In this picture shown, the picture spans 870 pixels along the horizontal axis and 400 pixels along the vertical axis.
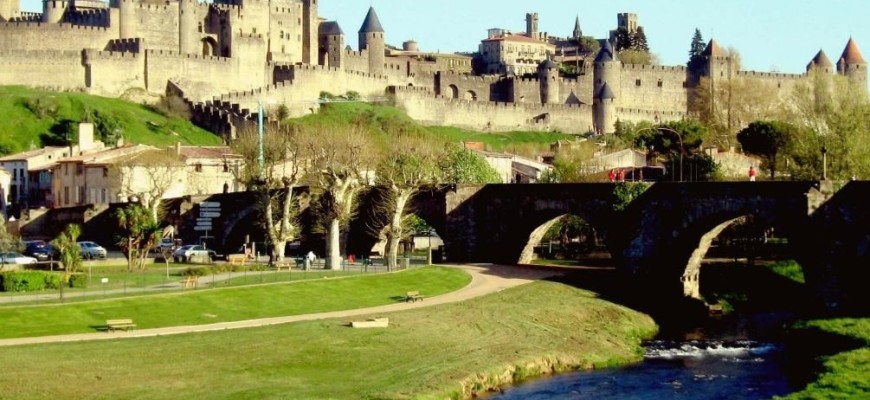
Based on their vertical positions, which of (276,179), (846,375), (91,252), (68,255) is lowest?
(846,375)

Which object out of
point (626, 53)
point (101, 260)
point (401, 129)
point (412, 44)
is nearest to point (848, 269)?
point (101, 260)

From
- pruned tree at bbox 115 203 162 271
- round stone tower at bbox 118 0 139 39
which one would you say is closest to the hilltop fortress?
round stone tower at bbox 118 0 139 39

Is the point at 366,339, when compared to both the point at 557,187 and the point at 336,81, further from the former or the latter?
the point at 336,81

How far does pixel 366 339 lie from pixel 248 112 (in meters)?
70.7

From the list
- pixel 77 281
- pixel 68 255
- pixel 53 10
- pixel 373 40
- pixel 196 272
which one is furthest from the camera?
pixel 373 40

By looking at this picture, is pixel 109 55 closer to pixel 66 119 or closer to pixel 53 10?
pixel 66 119

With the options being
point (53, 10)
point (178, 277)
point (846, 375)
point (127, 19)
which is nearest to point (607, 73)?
point (127, 19)

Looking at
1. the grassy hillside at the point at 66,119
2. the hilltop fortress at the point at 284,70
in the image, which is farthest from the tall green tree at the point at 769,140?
the grassy hillside at the point at 66,119

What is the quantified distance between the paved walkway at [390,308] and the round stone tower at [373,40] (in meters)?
77.4

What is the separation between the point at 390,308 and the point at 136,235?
14138mm

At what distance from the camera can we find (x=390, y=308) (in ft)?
155

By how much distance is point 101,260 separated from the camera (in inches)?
2413

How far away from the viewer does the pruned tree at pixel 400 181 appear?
60266 mm

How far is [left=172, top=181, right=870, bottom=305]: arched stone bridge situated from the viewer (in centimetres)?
4950
